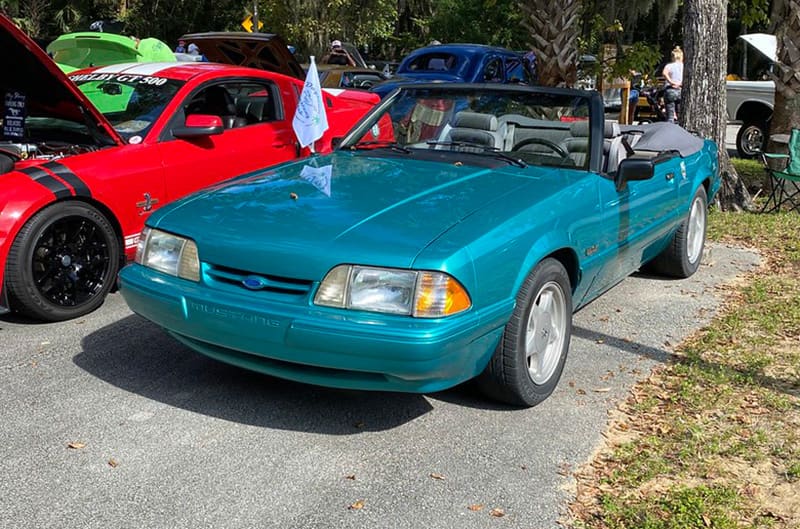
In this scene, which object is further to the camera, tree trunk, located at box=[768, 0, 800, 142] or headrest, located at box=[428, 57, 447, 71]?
headrest, located at box=[428, 57, 447, 71]

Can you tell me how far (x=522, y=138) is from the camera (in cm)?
487

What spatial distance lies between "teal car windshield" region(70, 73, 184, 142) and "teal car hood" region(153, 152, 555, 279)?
1622mm

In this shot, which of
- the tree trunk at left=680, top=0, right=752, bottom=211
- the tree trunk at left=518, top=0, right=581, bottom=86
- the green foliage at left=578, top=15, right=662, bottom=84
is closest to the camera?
the tree trunk at left=680, top=0, right=752, bottom=211

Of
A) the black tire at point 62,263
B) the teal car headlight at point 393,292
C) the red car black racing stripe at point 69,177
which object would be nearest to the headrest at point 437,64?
the black tire at point 62,263

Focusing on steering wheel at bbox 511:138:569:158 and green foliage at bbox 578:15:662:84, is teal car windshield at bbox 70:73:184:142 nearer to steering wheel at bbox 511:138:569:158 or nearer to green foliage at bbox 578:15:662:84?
steering wheel at bbox 511:138:569:158

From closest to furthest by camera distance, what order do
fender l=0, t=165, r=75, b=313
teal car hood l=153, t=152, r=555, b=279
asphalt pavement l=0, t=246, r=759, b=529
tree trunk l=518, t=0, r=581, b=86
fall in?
asphalt pavement l=0, t=246, r=759, b=529 < teal car hood l=153, t=152, r=555, b=279 < fender l=0, t=165, r=75, b=313 < tree trunk l=518, t=0, r=581, b=86

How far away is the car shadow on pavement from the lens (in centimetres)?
389

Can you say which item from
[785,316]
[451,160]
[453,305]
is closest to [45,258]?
[451,160]

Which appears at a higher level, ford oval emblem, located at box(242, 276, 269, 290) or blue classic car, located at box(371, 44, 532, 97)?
blue classic car, located at box(371, 44, 532, 97)

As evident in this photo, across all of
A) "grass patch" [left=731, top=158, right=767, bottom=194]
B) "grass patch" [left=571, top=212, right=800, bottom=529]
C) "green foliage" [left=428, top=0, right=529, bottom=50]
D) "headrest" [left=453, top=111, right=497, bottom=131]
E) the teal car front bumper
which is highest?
"green foliage" [left=428, top=0, right=529, bottom=50]

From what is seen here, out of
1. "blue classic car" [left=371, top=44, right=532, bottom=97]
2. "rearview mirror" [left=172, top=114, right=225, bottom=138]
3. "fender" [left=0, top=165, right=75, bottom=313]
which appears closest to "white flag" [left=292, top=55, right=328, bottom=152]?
"rearview mirror" [left=172, top=114, right=225, bottom=138]

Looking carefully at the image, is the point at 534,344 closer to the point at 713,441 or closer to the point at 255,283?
the point at 713,441

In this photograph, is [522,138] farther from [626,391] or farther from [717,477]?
[717,477]

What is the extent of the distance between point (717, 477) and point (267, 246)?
203 cm
